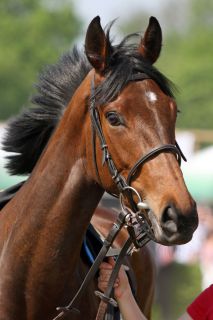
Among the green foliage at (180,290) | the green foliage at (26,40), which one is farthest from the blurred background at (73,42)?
the green foliage at (180,290)

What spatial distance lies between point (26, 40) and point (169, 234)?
1425 inches

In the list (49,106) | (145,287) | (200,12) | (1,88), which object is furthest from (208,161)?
(200,12)

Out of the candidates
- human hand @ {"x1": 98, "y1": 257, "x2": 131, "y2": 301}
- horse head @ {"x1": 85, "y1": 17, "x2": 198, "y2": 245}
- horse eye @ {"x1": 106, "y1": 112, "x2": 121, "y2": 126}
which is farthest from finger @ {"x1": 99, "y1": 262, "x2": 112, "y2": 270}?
horse eye @ {"x1": 106, "y1": 112, "x2": 121, "y2": 126}

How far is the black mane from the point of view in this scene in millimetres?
4953

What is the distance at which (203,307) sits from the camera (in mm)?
4262

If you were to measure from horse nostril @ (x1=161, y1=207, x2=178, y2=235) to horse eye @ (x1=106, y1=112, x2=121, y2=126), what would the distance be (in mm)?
560

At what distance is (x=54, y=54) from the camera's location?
38.5 m

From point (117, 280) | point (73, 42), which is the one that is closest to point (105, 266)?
point (117, 280)

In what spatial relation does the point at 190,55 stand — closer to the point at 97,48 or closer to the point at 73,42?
the point at 73,42

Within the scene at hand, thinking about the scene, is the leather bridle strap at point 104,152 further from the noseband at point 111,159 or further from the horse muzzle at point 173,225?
the horse muzzle at point 173,225

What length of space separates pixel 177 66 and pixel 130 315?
36116mm

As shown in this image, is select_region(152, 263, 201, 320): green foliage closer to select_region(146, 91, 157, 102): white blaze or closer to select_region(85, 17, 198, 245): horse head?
select_region(85, 17, 198, 245): horse head

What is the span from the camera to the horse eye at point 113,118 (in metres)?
4.35

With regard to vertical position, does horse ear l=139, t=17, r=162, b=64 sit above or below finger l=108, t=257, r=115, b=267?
above
